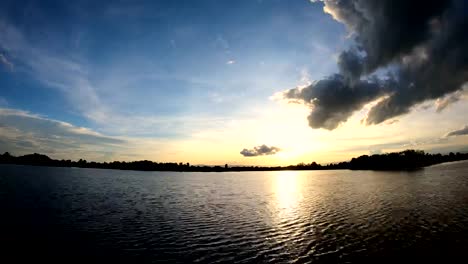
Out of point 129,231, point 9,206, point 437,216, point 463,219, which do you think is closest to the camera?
point 129,231

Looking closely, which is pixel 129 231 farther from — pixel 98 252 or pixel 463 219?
pixel 463 219

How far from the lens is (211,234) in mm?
32938

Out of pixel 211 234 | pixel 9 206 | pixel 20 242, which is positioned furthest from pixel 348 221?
pixel 9 206

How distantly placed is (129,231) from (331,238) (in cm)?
2410

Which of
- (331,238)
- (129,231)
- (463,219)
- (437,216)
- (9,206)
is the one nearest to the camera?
(331,238)

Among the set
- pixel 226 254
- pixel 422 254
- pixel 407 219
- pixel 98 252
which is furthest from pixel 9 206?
pixel 407 219

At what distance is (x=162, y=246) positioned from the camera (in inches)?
1091

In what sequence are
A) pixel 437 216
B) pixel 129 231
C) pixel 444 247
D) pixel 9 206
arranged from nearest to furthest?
pixel 444 247 → pixel 129 231 → pixel 437 216 → pixel 9 206

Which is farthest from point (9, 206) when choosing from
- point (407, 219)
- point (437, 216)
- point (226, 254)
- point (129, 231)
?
point (437, 216)

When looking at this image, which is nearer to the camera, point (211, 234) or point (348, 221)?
point (211, 234)

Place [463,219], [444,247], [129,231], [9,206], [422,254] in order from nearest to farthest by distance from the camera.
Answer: [422,254] → [444,247] → [129,231] → [463,219] → [9,206]

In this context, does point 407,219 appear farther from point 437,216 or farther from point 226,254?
point 226,254

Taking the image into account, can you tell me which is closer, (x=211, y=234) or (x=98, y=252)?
(x=98, y=252)

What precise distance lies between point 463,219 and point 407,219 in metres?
6.96
